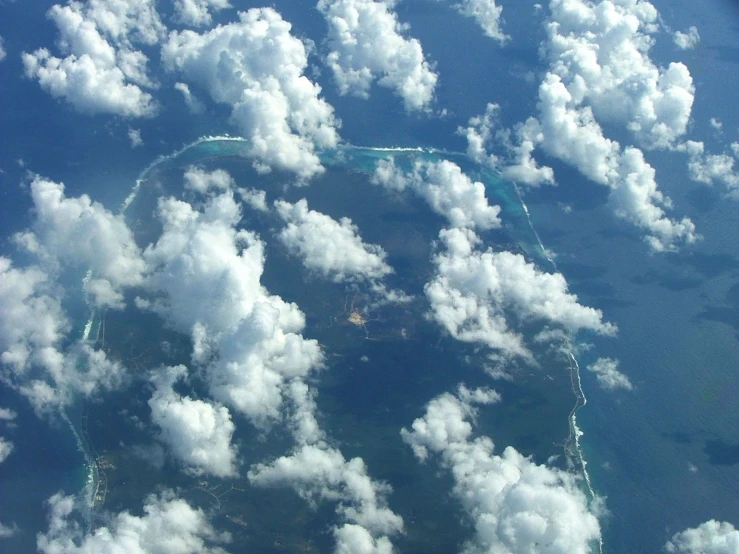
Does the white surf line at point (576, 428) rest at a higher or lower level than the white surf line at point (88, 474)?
higher

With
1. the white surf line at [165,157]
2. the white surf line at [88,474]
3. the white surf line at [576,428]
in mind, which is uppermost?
the white surf line at [165,157]

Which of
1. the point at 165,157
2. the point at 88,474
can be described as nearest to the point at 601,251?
the point at 165,157

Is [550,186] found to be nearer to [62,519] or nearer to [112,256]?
[112,256]

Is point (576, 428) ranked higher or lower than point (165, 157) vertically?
lower

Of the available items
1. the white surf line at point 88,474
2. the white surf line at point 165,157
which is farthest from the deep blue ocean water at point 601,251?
the white surf line at point 165,157

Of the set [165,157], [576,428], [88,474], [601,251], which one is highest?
[601,251]

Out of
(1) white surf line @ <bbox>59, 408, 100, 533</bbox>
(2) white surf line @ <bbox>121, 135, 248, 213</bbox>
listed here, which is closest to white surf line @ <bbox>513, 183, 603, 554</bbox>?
(1) white surf line @ <bbox>59, 408, 100, 533</bbox>

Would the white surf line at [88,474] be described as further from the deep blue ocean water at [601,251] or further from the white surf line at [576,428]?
the white surf line at [576,428]

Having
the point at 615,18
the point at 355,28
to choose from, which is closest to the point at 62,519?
the point at 355,28

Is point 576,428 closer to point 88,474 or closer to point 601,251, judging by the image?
point 601,251
